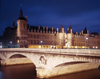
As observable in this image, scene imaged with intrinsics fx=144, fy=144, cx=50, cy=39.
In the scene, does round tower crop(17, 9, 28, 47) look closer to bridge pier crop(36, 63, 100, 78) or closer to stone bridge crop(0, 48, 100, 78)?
stone bridge crop(0, 48, 100, 78)

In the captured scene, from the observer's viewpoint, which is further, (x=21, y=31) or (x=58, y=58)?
(x=21, y=31)

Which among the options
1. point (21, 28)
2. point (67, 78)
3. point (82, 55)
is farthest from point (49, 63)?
point (21, 28)

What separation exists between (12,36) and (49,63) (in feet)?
169

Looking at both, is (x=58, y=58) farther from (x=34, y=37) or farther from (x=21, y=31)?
(x=34, y=37)

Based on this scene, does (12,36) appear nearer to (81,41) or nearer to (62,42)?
(62,42)

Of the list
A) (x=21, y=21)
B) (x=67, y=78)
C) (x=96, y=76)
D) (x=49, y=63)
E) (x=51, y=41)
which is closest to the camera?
(x=49, y=63)

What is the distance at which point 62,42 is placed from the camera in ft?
279

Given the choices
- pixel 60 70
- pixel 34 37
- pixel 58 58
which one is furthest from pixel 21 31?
pixel 58 58

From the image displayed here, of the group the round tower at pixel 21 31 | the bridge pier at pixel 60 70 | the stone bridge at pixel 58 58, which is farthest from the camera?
the round tower at pixel 21 31

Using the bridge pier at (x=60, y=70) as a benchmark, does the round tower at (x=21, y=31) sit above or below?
above

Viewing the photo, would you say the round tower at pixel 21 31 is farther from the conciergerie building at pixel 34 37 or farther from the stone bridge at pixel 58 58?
the stone bridge at pixel 58 58

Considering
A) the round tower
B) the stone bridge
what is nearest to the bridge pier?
the stone bridge

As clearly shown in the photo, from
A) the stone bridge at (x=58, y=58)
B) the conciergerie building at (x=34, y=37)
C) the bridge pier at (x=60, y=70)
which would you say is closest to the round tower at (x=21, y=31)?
the conciergerie building at (x=34, y=37)

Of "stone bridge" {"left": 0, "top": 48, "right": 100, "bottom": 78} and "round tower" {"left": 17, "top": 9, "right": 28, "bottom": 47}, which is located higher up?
"round tower" {"left": 17, "top": 9, "right": 28, "bottom": 47}
